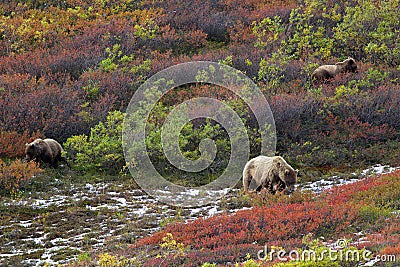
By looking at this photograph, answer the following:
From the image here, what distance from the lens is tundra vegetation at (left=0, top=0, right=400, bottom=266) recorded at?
10.0 metres

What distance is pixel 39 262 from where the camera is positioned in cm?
986

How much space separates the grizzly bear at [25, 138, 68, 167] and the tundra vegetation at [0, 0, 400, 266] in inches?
14.9

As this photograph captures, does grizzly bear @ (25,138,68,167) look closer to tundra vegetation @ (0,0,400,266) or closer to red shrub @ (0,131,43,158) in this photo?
tundra vegetation @ (0,0,400,266)

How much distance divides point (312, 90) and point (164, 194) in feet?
26.3

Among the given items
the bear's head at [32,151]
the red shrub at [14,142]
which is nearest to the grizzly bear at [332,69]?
the red shrub at [14,142]

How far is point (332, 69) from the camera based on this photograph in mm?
21719

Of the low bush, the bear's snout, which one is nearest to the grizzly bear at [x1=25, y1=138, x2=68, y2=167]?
the low bush

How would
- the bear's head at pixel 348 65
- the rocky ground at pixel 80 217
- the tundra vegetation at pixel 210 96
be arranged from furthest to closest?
the bear's head at pixel 348 65 < the rocky ground at pixel 80 217 < the tundra vegetation at pixel 210 96

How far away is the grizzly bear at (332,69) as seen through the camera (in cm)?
2147

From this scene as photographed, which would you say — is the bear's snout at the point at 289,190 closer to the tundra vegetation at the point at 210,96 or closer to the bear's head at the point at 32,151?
the tundra vegetation at the point at 210,96

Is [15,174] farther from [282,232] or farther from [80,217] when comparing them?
[282,232]

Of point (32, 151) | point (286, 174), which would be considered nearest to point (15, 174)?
point (32, 151)

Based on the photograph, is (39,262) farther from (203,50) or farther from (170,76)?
(203,50)

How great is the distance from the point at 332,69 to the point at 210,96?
5388mm
